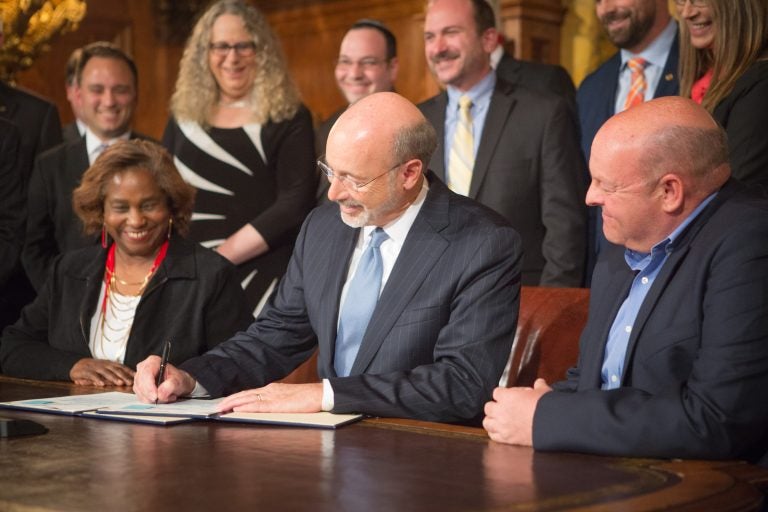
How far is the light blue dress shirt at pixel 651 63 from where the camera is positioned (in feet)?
14.7

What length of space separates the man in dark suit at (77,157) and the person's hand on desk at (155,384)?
168 centimetres

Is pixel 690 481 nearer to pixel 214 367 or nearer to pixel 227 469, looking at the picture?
pixel 227 469

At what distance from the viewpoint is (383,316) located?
9.82ft

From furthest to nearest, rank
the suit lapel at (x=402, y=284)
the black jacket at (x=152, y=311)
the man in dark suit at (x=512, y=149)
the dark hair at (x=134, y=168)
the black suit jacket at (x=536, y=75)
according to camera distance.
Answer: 1. the black suit jacket at (x=536, y=75)
2. the man in dark suit at (x=512, y=149)
3. the dark hair at (x=134, y=168)
4. the black jacket at (x=152, y=311)
5. the suit lapel at (x=402, y=284)

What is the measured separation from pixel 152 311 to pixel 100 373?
0.44m

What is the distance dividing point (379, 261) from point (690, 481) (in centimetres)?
125

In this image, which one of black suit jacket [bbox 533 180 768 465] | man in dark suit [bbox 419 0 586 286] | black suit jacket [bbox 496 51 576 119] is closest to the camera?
black suit jacket [bbox 533 180 768 465]

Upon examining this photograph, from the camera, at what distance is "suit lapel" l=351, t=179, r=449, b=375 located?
9.79 ft

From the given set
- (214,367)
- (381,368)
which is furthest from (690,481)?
(214,367)

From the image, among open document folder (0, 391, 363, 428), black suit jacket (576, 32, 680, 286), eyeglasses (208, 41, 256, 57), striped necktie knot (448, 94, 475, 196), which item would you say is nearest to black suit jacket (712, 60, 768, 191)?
black suit jacket (576, 32, 680, 286)

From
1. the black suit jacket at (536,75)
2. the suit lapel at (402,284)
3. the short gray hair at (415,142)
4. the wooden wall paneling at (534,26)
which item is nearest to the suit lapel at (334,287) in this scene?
the suit lapel at (402,284)

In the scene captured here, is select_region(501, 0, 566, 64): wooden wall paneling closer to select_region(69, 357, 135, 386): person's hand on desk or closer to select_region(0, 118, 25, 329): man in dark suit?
select_region(0, 118, 25, 329): man in dark suit

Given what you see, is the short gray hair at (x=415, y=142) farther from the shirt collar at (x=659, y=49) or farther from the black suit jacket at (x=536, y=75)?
the black suit jacket at (x=536, y=75)

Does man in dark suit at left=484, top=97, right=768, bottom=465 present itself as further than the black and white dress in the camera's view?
No
